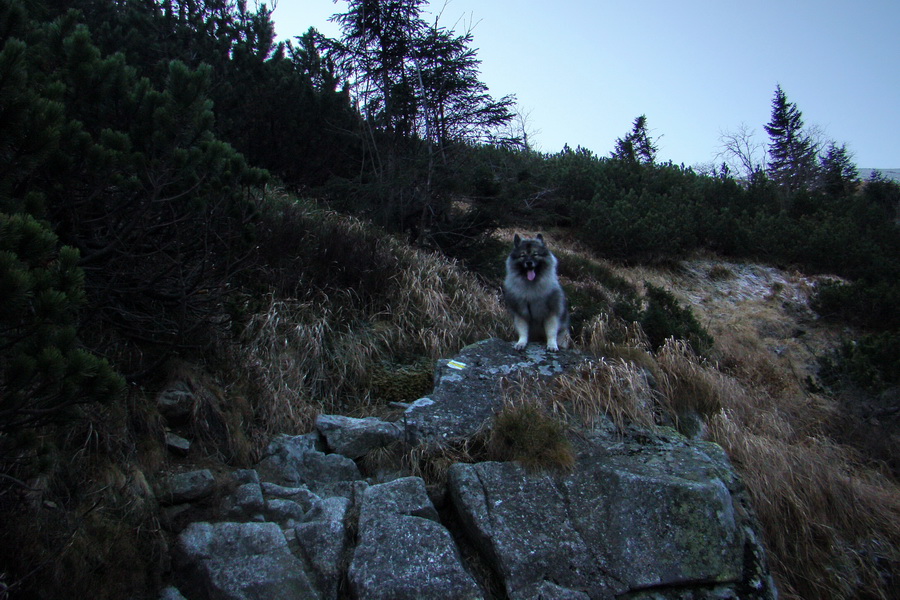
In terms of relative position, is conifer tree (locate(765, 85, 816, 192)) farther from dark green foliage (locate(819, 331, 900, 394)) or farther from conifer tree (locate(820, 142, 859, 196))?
dark green foliage (locate(819, 331, 900, 394))

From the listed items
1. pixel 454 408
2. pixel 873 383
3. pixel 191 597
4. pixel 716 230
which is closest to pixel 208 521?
pixel 191 597

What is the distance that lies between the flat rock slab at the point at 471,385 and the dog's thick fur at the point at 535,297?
240 millimetres

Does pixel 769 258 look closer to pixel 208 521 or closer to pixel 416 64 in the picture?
pixel 416 64

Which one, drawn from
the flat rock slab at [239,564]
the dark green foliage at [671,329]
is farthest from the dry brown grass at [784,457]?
the flat rock slab at [239,564]

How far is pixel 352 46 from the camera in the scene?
10.3 meters

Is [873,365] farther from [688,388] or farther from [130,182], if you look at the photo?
[130,182]

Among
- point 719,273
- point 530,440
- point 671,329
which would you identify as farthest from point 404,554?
point 719,273

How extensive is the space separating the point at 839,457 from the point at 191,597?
20.1 feet

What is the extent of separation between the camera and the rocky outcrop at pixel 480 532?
3100 millimetres

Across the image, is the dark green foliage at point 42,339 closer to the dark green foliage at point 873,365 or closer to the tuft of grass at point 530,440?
the tuft of grass at point 530,440

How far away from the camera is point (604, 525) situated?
11.8 ft

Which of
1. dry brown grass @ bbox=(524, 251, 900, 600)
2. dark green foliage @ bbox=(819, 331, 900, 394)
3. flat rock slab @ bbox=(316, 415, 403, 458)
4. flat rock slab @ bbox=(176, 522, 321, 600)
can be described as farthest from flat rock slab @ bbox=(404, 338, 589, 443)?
dark green foliage @ bbox=(819, 331, 900, 394)

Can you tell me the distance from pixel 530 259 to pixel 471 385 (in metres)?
1.75

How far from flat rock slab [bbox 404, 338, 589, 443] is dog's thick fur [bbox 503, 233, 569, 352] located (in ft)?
0.79
